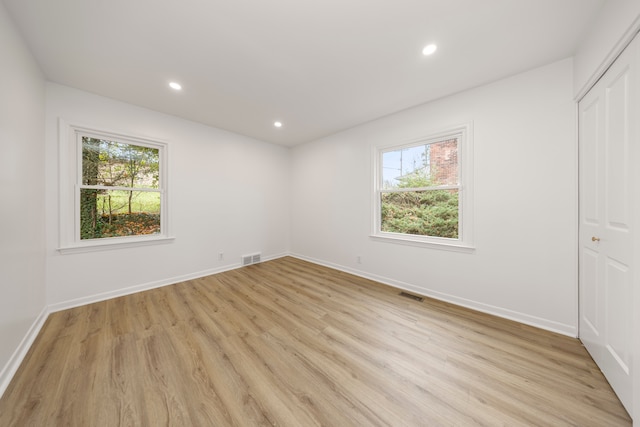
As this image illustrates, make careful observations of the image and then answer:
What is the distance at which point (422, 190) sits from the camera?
2916 millimetres

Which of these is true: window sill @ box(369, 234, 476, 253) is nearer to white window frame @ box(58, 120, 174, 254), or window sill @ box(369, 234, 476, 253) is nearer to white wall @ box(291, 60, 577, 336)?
white wall @ box(291, 60, 577, 336)

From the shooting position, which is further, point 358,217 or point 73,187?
point 358,217

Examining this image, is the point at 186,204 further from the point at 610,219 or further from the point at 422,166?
the point at 610,219

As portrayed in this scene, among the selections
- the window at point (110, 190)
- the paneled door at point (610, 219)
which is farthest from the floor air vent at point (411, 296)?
the window at point (110, 190)

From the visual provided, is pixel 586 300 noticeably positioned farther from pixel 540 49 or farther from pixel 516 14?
pixel 516 14

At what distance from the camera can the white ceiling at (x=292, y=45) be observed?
148 centimetres

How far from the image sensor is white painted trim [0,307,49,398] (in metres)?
1.38

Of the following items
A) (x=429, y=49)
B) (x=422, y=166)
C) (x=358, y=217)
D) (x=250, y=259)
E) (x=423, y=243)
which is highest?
(x=429, y=49)

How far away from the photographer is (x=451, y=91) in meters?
2.49

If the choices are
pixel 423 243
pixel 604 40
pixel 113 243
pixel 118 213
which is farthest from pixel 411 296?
pixel 118 213

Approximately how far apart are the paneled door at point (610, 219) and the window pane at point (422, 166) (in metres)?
1.06

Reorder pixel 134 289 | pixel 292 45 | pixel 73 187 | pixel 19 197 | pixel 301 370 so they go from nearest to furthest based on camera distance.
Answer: pixel 301 370 < pixel 19 197 < pixel 292 45 < pixel 73 187 < pixel 134 289

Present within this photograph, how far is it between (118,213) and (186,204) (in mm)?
815

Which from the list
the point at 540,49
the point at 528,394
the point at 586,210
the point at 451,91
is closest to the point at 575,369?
the point at 528,394
